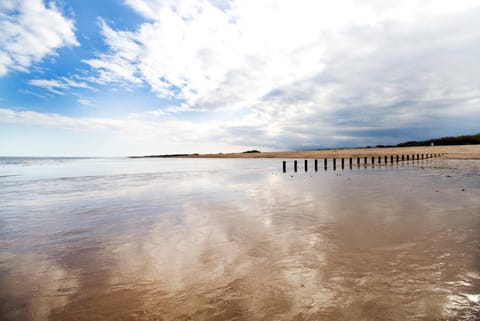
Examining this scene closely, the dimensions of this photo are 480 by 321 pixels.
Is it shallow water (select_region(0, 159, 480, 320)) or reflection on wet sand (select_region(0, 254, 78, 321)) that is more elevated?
shallow water (select_region(0, 159, 480, 320))

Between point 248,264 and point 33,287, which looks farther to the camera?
point 248,264

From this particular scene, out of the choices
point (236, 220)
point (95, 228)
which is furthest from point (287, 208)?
point (95, 228)

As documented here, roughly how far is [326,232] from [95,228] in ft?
19.5

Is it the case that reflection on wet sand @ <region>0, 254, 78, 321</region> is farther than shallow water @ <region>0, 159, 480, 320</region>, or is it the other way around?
reflection on wet sand @ <region>0, 254, 78, 321</region>

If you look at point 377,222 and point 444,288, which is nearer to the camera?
point 444,288

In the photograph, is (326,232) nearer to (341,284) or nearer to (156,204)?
(341,284)

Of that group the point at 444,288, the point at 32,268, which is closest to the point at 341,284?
the point at 444,288

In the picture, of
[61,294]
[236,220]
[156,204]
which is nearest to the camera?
[61,294]

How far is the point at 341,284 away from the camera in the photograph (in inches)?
143

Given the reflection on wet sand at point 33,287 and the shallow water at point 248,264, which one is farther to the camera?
the reflection on wet sand at point 33,287

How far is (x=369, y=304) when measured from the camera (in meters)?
3.16

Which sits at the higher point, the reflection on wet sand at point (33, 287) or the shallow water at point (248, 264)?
the shallow water at point (248, 264)

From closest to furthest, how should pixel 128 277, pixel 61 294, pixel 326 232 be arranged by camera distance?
pixel 61 294, pixel 128 277, pixel 326 232

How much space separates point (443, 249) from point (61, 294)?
6.26m
